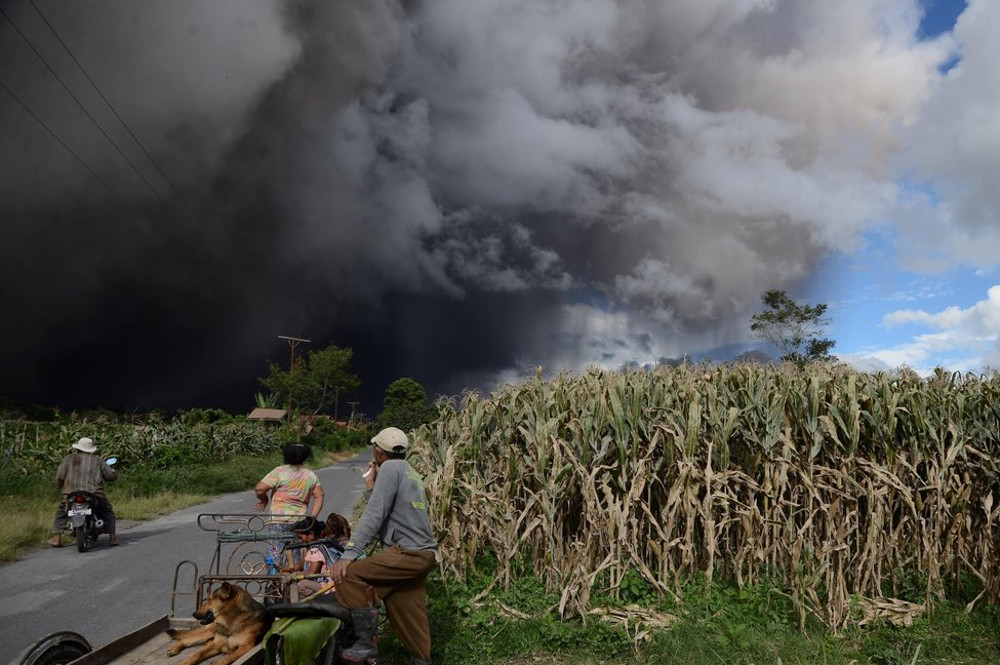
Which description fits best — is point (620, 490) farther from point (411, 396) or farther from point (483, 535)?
point (411, 396)

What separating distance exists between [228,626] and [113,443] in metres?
18.3

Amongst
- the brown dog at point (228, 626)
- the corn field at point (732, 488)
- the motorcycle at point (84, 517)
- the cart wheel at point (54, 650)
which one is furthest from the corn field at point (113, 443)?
the brown dog at point (228, 626)

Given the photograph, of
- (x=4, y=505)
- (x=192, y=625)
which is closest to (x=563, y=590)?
(x=192, y=625)

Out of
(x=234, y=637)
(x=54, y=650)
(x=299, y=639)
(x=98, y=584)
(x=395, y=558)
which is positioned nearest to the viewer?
(x=299, y=639)

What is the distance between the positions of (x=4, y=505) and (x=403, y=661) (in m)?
12.2

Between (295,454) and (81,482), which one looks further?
(81,482)

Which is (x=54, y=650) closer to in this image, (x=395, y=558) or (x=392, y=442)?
(x=395, y=558)

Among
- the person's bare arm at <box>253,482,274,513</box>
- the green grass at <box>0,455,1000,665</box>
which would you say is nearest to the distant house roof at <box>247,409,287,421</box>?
the person's bare arm at <box>253,482,274,513</box>

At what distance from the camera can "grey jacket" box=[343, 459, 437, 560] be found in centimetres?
473

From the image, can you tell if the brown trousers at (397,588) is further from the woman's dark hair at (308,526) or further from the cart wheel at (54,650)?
the cart wheel at (54,650)

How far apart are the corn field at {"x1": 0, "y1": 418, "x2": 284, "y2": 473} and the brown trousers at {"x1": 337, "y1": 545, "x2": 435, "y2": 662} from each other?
15.8 metres

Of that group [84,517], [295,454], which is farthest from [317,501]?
[84,517]

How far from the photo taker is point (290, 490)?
683 centimetres

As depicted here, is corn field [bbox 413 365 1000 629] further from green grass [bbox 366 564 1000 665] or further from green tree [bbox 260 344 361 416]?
green tree [bbox 260 344 361 416]
